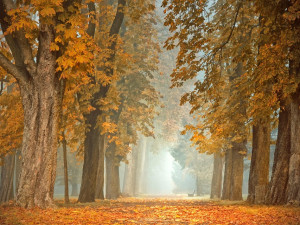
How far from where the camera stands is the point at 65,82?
997 centimetres

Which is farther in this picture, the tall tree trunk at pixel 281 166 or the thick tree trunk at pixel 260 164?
the thick tree trunk at pixel 260 164

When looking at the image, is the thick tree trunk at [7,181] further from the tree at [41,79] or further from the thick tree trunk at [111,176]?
the tree at [41,79]

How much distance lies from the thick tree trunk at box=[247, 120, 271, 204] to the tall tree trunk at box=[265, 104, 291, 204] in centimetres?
58

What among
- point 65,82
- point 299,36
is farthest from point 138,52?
point 299,36

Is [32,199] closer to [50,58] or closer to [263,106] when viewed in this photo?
[50,58]

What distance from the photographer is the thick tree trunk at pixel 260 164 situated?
11320mm

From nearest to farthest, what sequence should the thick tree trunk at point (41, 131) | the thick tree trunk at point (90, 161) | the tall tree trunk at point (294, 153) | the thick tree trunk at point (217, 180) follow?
the thick tree trunk at point (41, 131) < the tall tree trunk at point (294, 153) < the thick tree trunk at point (90, 161) < the thick tree trunk at point (217, 180)

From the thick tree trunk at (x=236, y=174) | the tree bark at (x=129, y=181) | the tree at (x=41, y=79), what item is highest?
the tree at (x=41, y=79)

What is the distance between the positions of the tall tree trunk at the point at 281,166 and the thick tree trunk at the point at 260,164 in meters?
0.58

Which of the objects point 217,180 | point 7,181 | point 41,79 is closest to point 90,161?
point 41,79

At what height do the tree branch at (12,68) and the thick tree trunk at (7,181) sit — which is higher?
the tree branch at (12,68)

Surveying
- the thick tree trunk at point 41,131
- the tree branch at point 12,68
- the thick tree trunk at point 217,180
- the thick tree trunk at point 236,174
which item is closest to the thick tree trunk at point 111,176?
the thick tree trunk at point 217,180

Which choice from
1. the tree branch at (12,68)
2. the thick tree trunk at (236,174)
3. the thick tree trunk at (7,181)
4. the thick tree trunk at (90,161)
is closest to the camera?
the tree branch at (12,68)

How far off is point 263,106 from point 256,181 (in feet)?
9.21
